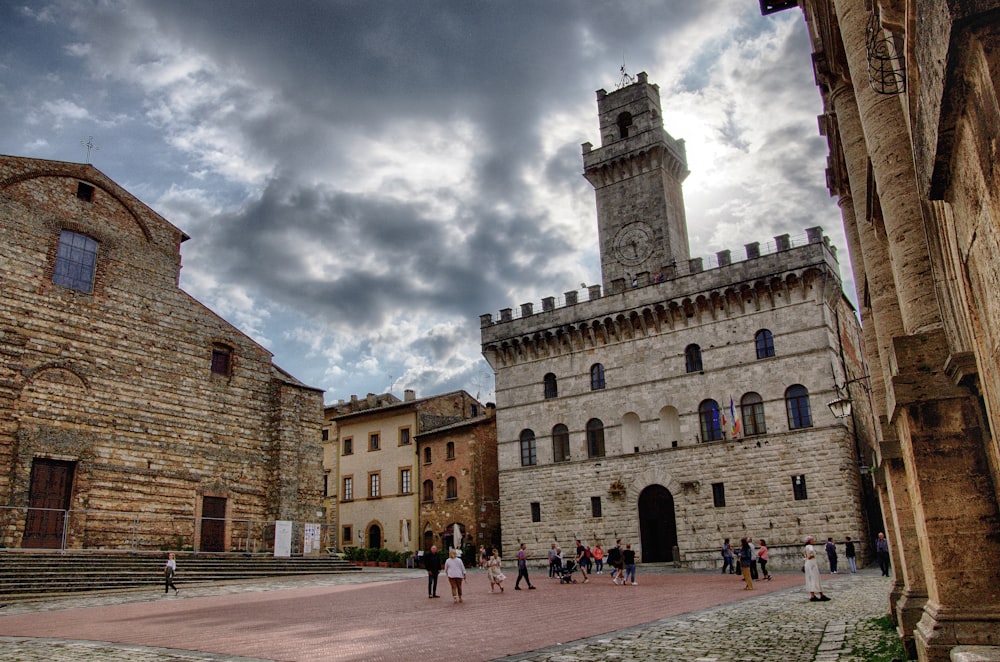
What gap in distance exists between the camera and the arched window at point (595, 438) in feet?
108

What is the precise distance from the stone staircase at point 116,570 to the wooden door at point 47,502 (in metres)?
1.45

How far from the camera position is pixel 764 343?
29609 millimetres

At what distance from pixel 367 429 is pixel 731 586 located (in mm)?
28817

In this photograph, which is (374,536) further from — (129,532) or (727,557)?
(727,557)

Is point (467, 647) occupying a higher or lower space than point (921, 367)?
lower

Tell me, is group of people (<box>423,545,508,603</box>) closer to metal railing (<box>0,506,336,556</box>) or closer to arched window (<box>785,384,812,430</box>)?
metal railing (<box>0,506,336,556</box>)

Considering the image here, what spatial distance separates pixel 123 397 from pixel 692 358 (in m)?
22.5

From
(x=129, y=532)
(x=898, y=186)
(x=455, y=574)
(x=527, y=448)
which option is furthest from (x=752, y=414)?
(x=898, y=186)

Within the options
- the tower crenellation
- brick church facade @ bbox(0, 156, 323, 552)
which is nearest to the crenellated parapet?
the tower crenellation

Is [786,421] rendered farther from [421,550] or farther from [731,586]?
[421,550]

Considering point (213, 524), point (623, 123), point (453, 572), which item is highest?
point (623, 123)

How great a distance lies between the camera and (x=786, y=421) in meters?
28.2

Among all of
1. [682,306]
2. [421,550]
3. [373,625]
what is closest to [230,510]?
[421,550]

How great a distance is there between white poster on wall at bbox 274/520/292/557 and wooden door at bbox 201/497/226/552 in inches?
74.2
